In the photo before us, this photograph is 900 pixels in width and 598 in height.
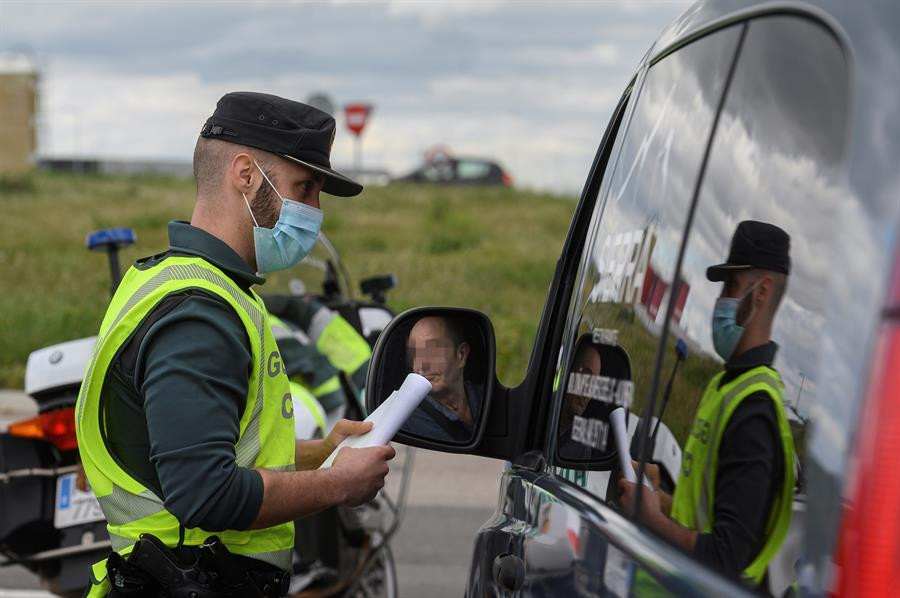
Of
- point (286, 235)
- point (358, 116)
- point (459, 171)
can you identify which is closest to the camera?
point (286, 235)

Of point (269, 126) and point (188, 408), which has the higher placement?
point (269, 126)

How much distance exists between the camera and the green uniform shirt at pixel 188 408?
208 cm

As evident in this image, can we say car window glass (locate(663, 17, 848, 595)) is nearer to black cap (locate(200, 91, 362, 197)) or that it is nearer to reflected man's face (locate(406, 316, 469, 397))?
reflected man's face (locate(406, 316, 469, 397))

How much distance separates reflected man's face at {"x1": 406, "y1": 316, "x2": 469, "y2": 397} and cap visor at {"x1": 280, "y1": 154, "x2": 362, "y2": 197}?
434 mm

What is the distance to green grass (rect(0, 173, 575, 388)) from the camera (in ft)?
35.5

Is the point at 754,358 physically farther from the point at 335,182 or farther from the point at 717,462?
the point at 335,182

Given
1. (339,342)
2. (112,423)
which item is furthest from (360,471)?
(339,342)

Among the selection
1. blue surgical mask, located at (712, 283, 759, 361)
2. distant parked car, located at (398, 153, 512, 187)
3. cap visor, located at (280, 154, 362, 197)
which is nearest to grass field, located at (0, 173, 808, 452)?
cap visor, located at (280, 154, 362, 197)

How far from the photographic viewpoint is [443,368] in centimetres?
221

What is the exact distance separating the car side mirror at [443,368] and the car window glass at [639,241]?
0.15 meters

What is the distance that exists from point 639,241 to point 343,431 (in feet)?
2.79

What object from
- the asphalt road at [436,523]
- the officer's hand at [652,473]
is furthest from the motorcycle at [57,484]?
the officer's hand at [652,473]

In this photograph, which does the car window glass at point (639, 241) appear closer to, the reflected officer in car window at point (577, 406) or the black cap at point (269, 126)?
the reflected officer in car window at point (577, 406)

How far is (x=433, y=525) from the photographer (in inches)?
254
